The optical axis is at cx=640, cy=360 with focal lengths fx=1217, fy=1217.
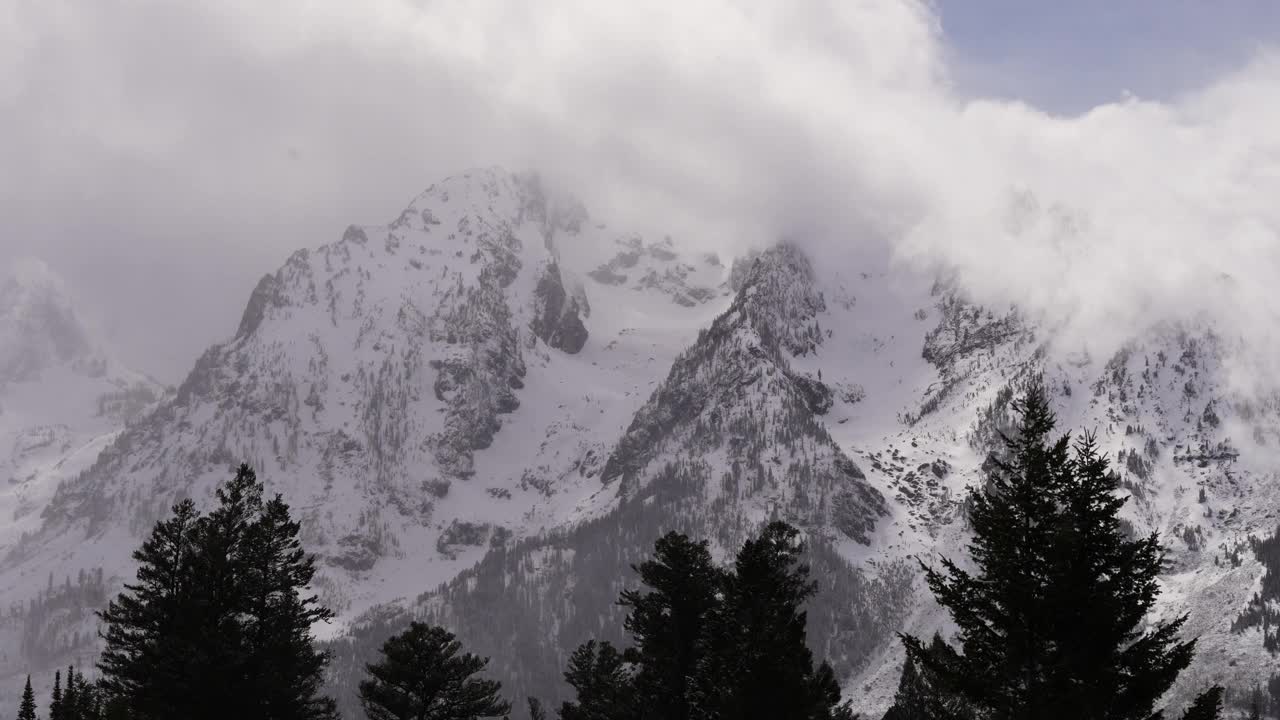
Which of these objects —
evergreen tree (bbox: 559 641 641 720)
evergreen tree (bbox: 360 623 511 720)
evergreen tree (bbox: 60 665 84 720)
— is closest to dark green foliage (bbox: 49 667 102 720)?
evergreen tree (bbox: 60 665 84 720)

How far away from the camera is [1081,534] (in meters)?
26.2

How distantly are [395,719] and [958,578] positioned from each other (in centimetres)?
3757

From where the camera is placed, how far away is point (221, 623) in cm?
4388

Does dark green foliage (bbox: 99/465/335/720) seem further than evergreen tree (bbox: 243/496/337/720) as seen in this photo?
No

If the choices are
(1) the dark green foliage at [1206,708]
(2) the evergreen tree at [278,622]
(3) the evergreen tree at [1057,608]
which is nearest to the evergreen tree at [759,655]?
(3) the evergreen tree at [1057,608]

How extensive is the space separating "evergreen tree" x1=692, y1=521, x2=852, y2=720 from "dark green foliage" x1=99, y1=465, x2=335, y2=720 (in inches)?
599

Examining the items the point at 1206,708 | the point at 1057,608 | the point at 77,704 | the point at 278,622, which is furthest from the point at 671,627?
the point at 77,704

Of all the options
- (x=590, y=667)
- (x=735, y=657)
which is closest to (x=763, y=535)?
(x=735, y=657)

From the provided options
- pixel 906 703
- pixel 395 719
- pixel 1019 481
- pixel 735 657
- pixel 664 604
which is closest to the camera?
pixel 1019 481

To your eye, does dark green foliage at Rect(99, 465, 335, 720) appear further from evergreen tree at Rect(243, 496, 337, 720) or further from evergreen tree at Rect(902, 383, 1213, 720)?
evergreen tree at Rect(902, 383, 1213, 720)

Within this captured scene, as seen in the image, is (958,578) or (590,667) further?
(590,667)

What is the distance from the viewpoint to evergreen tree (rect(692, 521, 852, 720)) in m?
40.2

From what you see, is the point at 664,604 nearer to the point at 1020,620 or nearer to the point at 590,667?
the point at 590,667

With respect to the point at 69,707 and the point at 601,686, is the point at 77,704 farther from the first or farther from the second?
the point at 601,686
